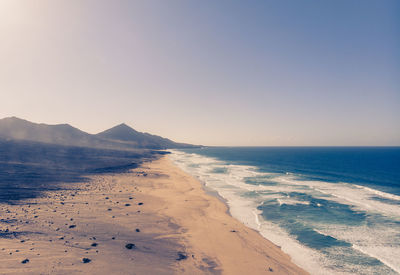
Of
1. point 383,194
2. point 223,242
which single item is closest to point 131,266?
point 223,242

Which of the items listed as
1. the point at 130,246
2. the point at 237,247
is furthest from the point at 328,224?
the point at 130,246

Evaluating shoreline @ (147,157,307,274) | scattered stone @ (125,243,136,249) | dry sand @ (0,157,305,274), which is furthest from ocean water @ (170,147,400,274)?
scattered stone @ (125,243,136,249)

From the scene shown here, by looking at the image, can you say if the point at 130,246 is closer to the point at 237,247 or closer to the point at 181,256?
the point at 181,256

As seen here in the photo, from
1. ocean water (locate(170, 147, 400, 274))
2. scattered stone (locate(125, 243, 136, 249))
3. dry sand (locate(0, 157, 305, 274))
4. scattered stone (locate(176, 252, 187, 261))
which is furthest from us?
ocean water (locate(170, 147, 400, 274))

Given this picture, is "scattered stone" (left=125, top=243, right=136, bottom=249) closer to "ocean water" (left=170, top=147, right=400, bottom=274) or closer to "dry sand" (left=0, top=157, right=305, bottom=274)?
"dry sand" (left=0, top=157, right=305, bottom=274)

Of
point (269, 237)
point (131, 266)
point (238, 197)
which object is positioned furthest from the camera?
point (238, 197)

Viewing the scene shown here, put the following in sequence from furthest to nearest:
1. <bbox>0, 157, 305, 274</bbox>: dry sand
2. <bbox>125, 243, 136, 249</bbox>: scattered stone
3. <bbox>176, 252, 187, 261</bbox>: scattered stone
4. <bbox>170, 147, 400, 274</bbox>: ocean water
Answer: <bbox>170, 147, 400, 274</bbox>: ocean water < <bbox>125, 243, 136, 249</bbox>: scattered stone < <bbox>176, 252, 187, 261</bbox>: scattered stone < <bbox>0, 157, 305, 274</bbox>: dry sand

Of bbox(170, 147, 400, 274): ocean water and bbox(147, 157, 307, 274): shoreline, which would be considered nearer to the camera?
bbox(147, 157, 307, 274): shoreline

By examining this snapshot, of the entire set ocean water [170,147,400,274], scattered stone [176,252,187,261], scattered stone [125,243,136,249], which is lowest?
ocean water [170,147,400,274]

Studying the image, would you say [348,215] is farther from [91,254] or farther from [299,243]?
[91,254]

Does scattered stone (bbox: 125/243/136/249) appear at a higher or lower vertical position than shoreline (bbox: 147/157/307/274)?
higher
